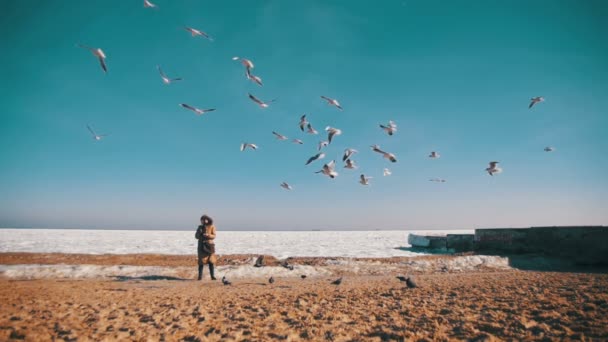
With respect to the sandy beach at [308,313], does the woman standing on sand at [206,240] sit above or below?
above

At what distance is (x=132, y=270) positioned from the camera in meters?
11.1

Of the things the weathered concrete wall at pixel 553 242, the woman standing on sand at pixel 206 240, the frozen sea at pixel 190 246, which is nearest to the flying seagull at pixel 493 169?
the woman standing on sand at pixel 206 240

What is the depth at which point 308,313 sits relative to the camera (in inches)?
200

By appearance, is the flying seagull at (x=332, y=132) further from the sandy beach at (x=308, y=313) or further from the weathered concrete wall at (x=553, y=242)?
the weathered concrete wall at (x=553, y=242)

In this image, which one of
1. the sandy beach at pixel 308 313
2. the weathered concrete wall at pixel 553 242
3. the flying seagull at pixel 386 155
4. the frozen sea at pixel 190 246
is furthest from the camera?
the frozen sea at pixel 190 246

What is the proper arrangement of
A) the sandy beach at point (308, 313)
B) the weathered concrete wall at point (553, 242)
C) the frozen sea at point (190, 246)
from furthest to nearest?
the frozen sea at point (190, 246)
the weathered concrete wall at point (553, 242)
the sandy beach at point (308, 313)

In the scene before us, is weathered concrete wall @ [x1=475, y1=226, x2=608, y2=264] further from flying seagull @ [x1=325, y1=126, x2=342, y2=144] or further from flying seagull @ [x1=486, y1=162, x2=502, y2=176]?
flying seagull @ [x1=325, y1=126, x2=342, y2=144]

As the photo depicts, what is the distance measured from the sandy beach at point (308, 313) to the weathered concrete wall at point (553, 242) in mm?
9152

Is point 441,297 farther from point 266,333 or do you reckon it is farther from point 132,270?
point 132,270

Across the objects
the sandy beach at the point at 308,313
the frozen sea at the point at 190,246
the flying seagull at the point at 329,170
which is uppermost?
the flying seagull at the point at 329,170

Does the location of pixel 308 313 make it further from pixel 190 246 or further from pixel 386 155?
pixel 190 246

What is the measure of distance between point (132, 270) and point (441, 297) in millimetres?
10818

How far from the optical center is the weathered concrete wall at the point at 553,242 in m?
13.6

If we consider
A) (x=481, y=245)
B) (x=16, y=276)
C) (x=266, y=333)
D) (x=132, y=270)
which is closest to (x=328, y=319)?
(x=266, y=333)
